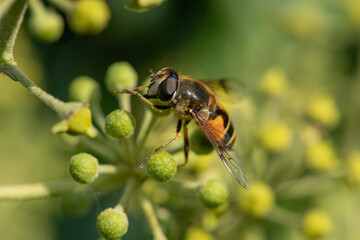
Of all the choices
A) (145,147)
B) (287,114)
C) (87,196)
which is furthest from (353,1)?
(87,196)

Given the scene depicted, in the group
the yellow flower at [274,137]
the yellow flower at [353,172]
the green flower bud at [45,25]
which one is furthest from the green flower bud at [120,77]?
the yellow flower at [353,172]

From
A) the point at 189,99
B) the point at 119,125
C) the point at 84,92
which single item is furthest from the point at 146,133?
the point at 84,92

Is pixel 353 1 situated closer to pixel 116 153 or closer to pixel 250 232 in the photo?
pixel 250 232

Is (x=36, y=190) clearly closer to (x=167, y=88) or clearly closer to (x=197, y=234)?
(x=167, y=88)

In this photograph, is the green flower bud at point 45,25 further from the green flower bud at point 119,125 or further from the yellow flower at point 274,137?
the yellow flower at point 274,137

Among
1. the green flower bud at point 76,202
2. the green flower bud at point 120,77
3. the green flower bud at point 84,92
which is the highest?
the green flower bud at point 120,77

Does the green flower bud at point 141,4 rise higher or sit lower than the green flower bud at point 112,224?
higher

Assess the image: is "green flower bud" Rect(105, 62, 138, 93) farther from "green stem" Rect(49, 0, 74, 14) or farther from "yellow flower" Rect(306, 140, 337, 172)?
"yellow flower" Rect(306, 140, 337, 172)
